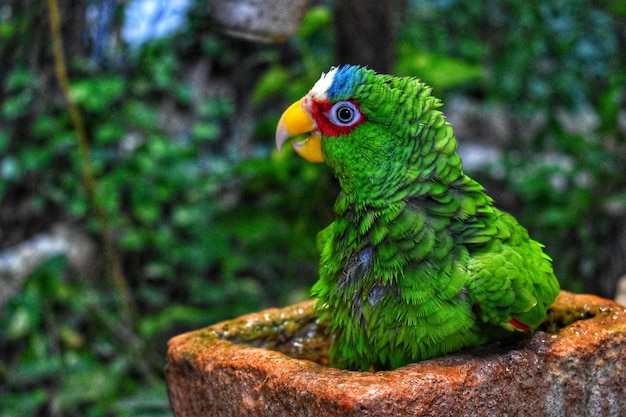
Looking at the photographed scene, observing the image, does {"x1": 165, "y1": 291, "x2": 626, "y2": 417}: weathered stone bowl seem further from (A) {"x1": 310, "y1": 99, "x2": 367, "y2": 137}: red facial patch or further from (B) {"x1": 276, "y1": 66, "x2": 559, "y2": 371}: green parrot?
(A) {"x1": 310, "y1": 99, "x2": 367, "y2": 137}: red facial patch

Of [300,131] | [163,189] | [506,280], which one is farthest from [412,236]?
[163,189]

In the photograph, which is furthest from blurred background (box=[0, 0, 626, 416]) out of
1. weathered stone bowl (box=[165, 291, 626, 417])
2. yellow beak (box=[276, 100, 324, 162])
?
yellow beak (box=[276, 100, 324, 162])

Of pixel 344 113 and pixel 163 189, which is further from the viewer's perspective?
pixel 163 189

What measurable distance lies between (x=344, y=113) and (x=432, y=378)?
574mm

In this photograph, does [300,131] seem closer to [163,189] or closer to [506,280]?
[506,280]

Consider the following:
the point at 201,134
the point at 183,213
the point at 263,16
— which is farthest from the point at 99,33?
the point at 263,16

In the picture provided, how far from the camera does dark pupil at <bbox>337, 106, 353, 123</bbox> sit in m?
1.44

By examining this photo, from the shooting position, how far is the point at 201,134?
13.9ft

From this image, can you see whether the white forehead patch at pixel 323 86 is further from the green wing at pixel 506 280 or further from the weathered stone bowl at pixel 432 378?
the weathered stone bowl at pixel 432 378

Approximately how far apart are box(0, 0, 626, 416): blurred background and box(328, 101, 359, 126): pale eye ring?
5.86ft

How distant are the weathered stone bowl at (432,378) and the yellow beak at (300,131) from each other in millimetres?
453

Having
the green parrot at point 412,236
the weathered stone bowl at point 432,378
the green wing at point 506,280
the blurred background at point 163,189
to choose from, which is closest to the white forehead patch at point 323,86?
the green parrot at point 412,236

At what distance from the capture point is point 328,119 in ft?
4.81

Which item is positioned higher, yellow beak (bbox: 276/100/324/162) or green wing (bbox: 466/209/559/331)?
yellow beak (bbox: 276/100/324/162)
